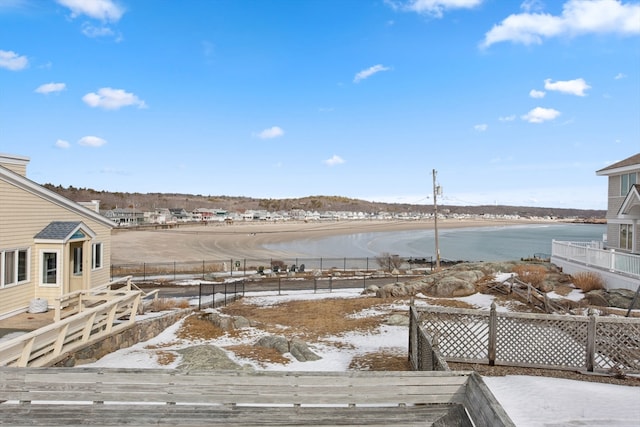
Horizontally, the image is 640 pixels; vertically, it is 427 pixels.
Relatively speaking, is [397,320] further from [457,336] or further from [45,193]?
[45,193]

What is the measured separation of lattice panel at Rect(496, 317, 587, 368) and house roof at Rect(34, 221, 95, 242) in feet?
52.7

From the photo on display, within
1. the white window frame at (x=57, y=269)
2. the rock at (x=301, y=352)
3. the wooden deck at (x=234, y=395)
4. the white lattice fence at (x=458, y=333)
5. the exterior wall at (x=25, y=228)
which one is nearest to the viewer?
the wooden deck at (x=234, y=395)

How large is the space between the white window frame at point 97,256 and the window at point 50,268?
309cm

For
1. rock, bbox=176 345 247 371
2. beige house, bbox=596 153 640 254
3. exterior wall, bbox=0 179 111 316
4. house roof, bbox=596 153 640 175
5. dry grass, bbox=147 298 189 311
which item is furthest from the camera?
house roof, bbox=596 153 640 175

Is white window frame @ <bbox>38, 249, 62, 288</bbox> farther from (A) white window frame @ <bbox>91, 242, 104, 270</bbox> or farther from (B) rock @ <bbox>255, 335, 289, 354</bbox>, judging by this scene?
(B) rock @ <bbox>255, 335, 289, 354</bbox>

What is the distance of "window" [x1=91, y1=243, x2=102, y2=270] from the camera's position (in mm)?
20391

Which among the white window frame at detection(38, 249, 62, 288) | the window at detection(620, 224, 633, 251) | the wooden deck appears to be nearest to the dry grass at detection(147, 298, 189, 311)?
the white window frame at detection(38, 249, 62, 288)

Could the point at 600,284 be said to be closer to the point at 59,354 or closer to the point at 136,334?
the point at 136,334

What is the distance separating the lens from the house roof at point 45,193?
15.1 metres

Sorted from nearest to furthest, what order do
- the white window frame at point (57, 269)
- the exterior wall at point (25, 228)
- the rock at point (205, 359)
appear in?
the rock at point (205, 359)
the exterior wall at point (25, 228)
the white window frame at point (57, 269)

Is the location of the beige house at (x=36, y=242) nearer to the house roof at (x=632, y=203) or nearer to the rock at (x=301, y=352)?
the rock at (x=301, y=352)

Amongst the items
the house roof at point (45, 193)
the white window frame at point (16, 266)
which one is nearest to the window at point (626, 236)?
the house roof at point (45, 193)

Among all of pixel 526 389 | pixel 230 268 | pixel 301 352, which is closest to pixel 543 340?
pixel 526 389

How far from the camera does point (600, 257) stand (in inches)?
871
